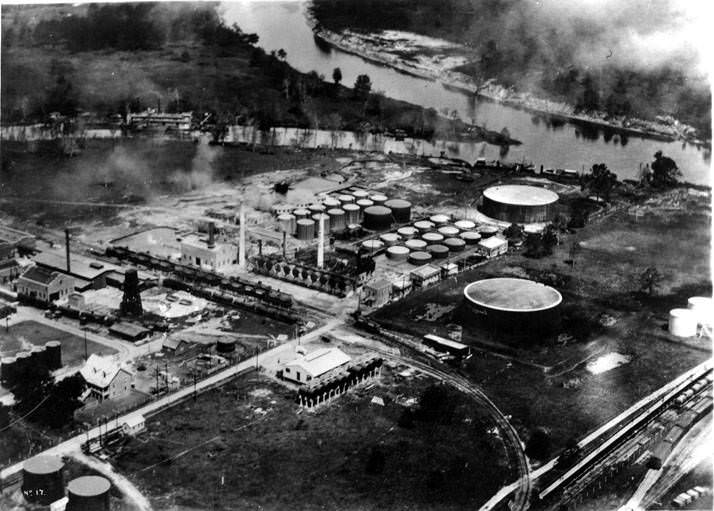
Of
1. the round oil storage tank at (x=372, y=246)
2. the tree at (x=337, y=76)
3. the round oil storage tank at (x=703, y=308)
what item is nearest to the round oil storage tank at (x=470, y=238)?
the round oil storage tank at (x=372, y=246)

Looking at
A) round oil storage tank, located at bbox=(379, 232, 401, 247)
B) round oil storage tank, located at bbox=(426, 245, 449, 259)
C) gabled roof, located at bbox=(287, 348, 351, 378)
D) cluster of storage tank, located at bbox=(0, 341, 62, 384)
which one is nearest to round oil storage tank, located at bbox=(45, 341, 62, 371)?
cluster of storage tank, located at bbox=(0, 341, 62, 384)

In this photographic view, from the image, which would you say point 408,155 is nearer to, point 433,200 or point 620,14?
point 433,200

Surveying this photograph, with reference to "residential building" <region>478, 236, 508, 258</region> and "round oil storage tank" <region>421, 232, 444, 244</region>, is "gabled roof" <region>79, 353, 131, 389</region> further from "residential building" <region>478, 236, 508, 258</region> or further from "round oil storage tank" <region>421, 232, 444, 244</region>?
"residential building" <region>478, 236, 508, 258</region>

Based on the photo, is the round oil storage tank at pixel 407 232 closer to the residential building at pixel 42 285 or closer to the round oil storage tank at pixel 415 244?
the round oil storage tank at pixel 415 244

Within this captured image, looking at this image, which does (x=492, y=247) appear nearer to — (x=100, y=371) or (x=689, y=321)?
(x=689, y=321)

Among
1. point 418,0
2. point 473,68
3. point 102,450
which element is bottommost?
point 102,450

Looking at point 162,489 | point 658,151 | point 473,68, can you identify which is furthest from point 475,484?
point 473,68
